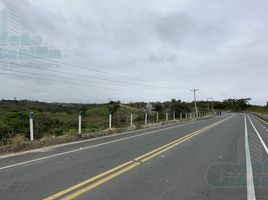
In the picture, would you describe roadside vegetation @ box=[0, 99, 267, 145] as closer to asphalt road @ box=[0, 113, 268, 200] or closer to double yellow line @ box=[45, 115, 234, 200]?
asphalt road @ box=[0, 113, 268, 200]

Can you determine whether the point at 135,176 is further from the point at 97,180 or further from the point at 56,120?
the point at 56,120

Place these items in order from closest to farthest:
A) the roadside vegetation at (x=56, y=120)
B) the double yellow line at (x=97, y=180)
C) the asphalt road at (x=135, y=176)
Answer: the double yellow line at (x=97, y=180), the asphalt road at (x=135, y=176), the roadside vegetation at (x=56, y=120)

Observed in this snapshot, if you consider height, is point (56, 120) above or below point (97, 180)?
above

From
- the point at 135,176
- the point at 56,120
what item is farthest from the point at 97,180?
the point at 56,120

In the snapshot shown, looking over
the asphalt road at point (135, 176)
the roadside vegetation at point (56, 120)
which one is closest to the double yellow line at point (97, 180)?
the asphalt road at point (135, 176)

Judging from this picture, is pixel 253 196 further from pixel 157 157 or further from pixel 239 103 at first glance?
pixel 239 103

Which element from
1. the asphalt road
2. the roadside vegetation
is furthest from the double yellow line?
the roadside vegetation

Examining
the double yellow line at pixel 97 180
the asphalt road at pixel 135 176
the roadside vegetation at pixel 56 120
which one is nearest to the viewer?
the double yellow line at pixel 97 180

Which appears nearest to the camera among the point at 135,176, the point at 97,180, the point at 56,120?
the point at 97,180

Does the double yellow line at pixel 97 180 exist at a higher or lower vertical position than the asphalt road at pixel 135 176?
higher

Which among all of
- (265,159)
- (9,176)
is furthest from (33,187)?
(265,159)

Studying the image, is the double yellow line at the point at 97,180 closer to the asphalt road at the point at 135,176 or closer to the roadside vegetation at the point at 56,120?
the asphalt road at the point at 135,176

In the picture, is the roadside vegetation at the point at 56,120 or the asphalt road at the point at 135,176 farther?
the roadside vegetation at the point at 56,120

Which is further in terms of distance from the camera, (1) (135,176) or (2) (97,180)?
(1) (135,176)
